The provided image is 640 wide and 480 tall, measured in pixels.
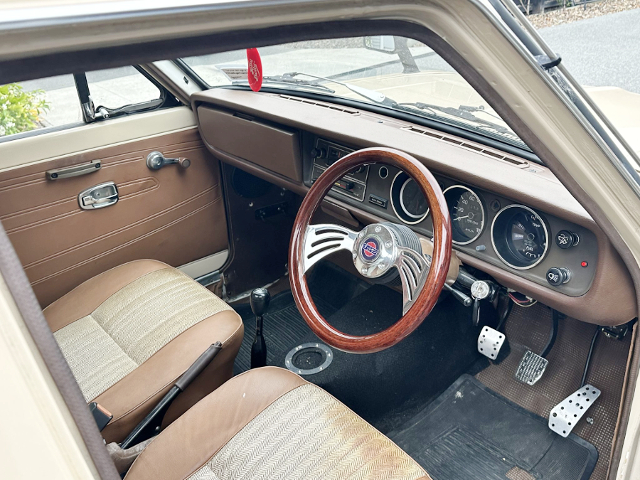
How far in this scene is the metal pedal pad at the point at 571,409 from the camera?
1890 millimetres

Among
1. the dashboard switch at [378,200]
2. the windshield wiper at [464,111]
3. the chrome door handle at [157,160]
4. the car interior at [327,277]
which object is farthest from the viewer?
the chrome door handle at [157,160]

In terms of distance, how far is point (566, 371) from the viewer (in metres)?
2.05

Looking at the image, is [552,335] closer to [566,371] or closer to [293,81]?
[566,371]

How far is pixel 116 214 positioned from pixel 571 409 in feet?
6.31

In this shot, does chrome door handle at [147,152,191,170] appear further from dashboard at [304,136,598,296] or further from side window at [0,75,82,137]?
dashboard at [304,136,598,296]

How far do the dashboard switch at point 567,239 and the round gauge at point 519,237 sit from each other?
5 centimetres

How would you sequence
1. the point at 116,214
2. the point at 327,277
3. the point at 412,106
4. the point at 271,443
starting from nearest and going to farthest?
the point at 271,443, the point at 412,106, the point at 116,214, the point at 327,277

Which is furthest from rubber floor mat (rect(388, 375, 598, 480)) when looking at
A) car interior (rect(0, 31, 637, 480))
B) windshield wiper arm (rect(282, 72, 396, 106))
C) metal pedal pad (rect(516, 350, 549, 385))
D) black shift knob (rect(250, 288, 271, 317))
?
windshield wiper arm (rect(282, 72, 396, 106))

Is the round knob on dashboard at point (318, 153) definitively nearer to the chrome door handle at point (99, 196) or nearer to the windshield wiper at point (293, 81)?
the windshield wiper at point (293, 81)

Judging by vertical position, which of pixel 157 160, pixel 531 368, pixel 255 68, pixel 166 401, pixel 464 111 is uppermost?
pixel 255 68

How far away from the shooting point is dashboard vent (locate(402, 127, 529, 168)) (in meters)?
1.69

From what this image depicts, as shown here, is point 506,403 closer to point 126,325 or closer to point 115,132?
point 126,325

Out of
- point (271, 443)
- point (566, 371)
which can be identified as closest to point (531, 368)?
point (566, 371)

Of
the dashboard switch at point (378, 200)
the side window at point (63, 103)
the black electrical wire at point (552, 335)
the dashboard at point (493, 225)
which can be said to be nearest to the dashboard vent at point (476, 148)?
the dashboard at point (493, 225)
